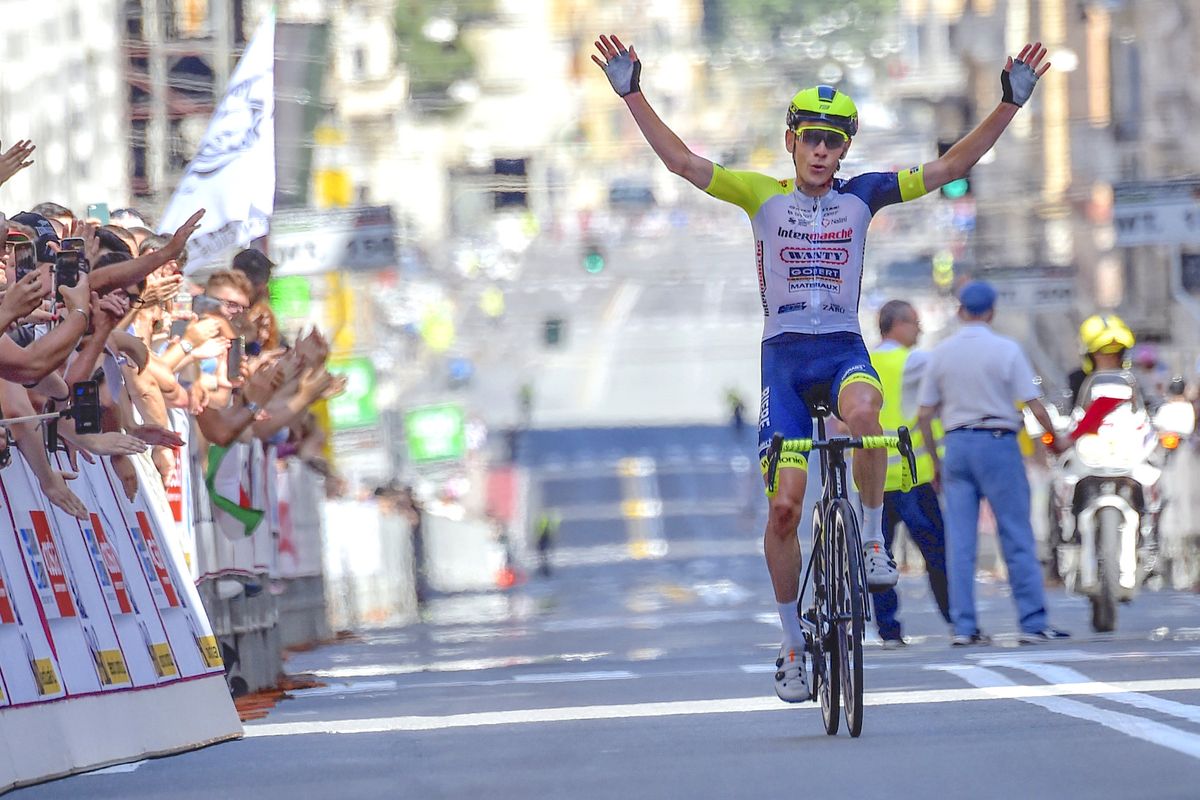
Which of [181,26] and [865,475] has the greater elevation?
[181,26]

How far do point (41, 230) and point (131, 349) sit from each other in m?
1.65

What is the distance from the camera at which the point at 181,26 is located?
140 feet

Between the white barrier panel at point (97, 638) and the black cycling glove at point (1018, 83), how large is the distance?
3.75 meters

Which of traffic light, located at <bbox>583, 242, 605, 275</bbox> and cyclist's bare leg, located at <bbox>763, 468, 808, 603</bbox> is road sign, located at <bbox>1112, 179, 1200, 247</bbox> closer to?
traffic light, located at <bbox>583, 242, 605, 275</bbox>

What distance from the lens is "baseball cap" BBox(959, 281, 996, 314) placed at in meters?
16.5

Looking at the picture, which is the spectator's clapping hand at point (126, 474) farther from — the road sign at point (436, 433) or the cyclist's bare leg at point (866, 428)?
the road sign at point (436, 433)

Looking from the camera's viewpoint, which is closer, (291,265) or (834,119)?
(834,119)

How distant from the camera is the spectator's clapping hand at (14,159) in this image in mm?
9609

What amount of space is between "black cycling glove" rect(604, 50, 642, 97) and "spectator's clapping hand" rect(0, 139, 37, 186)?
2144mm

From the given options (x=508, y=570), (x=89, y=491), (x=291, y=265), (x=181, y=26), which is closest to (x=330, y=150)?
(x=508, y=570)

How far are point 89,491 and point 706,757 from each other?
120 inches

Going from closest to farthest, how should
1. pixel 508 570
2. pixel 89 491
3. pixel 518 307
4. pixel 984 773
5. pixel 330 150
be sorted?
1. pixel 984 773
2. pixel 89 491
3. pixel 508 570
4. pixel 330 150
5. pixel 518 307

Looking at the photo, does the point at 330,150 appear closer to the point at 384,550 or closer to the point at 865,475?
the point at 384,550

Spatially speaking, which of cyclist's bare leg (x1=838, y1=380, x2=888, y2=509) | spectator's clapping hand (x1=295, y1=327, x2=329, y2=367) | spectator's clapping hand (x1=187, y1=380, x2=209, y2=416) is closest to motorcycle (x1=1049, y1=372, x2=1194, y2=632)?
spectator's clapping hand (x1=295, y1=327, x2=329, y2=367)
